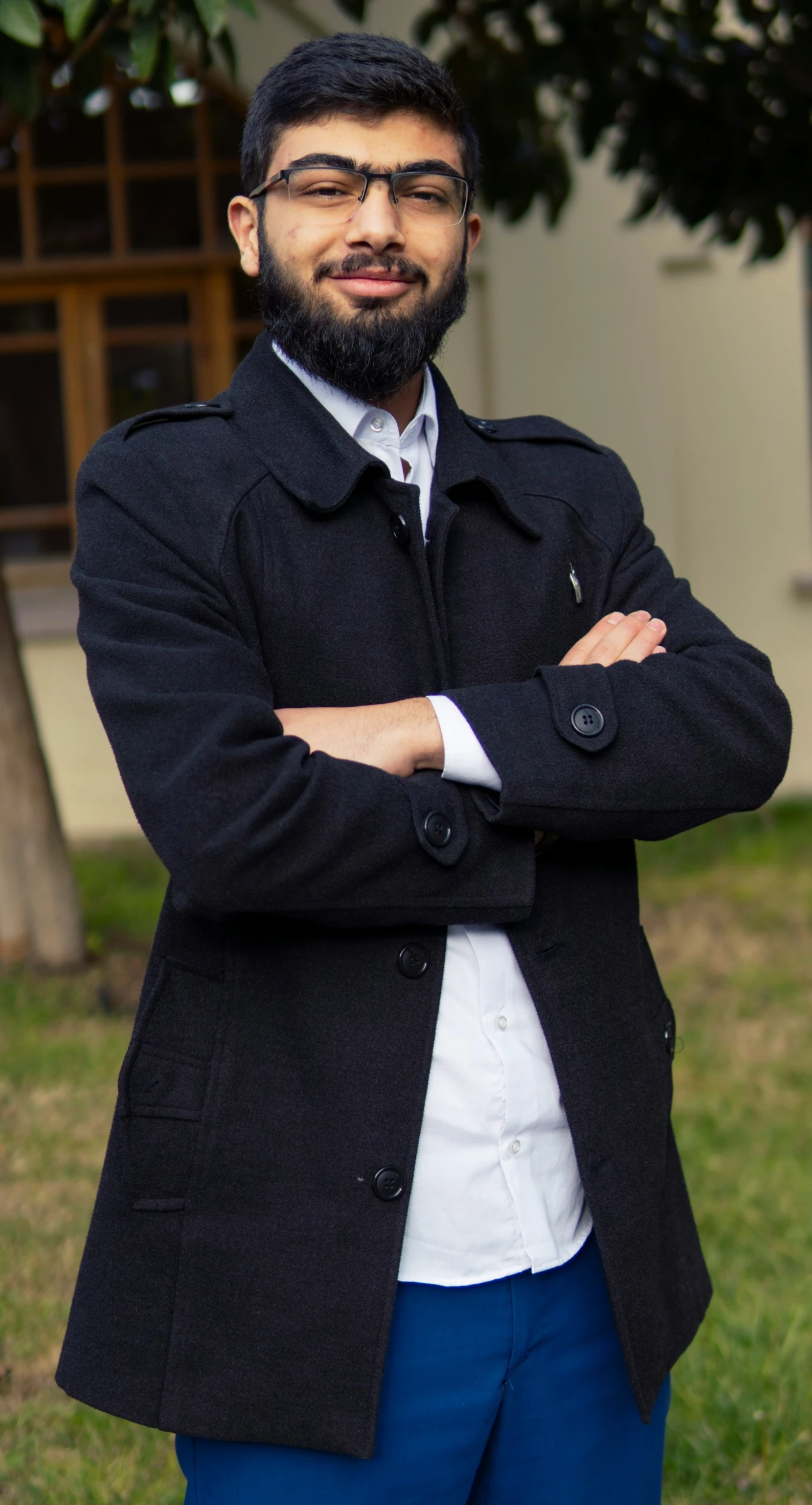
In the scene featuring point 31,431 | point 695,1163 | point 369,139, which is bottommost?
point 695,1163

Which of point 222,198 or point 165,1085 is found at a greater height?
point 222,198

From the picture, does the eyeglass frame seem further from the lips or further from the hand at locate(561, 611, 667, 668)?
the hand at locate(561, 611, 667, 668)

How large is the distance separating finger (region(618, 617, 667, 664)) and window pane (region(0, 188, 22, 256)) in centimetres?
622

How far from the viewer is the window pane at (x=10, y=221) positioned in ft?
23.9

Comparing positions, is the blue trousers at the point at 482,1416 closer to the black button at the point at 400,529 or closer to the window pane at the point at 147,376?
the black button at the point at 400,529

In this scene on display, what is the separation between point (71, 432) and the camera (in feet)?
24.5

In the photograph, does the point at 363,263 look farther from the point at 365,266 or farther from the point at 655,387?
the point at 655,387

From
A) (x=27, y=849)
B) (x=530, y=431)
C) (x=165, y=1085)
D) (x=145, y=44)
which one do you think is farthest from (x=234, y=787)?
(x=27, y=849)

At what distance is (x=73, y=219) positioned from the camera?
7.30 metres

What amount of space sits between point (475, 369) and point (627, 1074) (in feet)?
20.1

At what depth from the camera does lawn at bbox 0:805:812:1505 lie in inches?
112

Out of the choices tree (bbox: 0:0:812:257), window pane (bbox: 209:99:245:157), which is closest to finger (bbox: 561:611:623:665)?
tree (bbox: 0:0:812:257)

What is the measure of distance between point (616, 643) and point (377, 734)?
1.14 ft

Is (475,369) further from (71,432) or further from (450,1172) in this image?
(450,1172)
